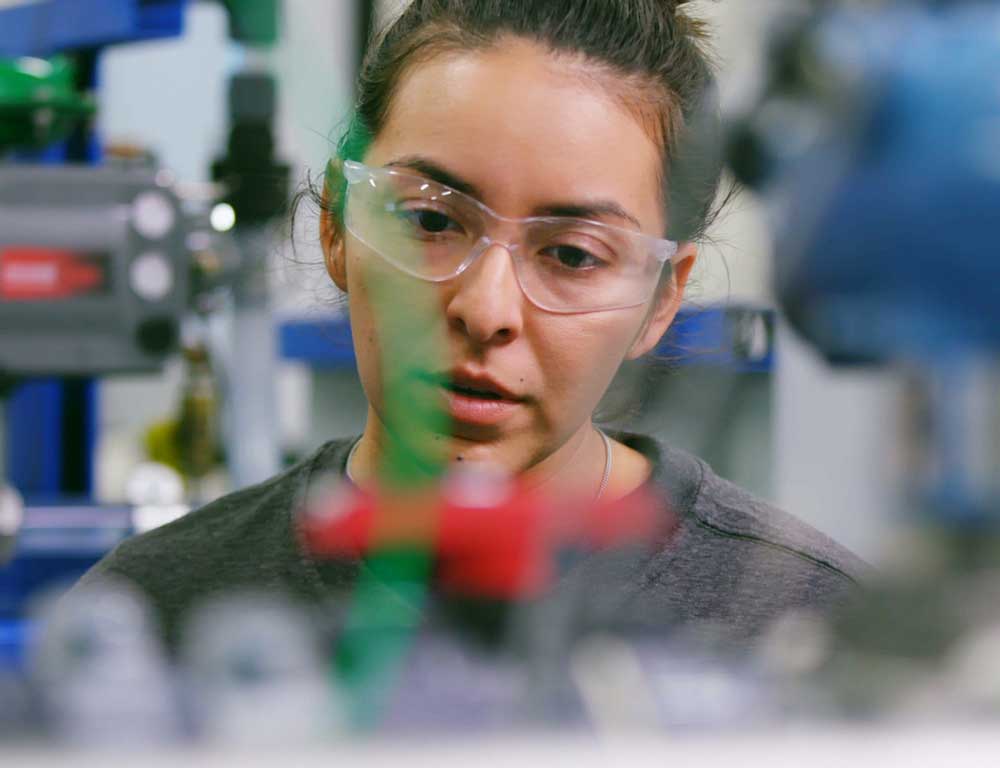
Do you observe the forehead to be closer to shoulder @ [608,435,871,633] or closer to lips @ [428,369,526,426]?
lips @ [428,369,526,426]

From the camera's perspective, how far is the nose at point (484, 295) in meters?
0.54

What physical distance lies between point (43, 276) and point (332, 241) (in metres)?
0.18

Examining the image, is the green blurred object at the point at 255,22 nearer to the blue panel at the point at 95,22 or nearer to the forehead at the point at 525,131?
the forehead at the point at 525,131

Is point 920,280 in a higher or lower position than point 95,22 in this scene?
higher

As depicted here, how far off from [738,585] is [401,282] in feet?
0.96

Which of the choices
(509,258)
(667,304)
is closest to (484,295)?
(509,258)

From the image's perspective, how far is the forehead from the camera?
556 millimetres

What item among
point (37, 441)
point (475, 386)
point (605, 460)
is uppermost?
point (475, 386)

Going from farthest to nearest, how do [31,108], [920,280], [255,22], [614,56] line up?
1. [31,108]
2. [255,22]
3. [614,56]
4. [920,280]

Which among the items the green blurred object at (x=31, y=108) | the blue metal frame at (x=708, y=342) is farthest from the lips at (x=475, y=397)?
the green blurred object at (x=31, y=108)

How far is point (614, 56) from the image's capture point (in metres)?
0.68

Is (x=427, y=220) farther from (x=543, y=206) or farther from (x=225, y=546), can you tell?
(x=225, y=546)

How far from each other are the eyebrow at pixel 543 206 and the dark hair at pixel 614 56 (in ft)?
0.15

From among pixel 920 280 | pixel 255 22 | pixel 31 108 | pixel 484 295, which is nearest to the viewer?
pixel 920 280
